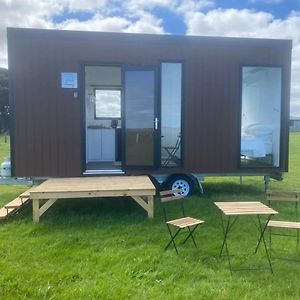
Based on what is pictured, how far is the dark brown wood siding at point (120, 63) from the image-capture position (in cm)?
618

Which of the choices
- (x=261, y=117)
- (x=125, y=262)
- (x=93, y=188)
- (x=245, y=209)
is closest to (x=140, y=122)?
(x=93, y=188)

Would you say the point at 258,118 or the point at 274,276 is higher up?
the point at 258,118

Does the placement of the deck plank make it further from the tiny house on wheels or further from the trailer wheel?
the trailer wheel

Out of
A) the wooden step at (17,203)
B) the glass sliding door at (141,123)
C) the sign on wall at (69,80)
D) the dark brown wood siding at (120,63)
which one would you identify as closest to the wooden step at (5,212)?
the wooden step at (17,203)

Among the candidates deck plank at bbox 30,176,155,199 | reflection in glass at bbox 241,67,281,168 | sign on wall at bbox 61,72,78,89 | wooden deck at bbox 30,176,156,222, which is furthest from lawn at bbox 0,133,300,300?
sign on wall at bbox 61,72,78,89

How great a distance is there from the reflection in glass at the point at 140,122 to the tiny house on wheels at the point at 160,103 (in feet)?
0.06

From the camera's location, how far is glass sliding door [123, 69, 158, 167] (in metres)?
6.43

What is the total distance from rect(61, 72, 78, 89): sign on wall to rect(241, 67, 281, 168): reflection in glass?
2981mm

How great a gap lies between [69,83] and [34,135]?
1055 millimetres

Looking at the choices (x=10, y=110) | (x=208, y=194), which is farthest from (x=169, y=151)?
(x=10, y=110)

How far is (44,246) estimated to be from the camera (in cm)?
403

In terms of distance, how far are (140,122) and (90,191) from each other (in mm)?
1960

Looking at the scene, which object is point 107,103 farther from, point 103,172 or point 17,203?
point 17,203

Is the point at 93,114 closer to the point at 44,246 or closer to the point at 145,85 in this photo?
the point at 145,85
